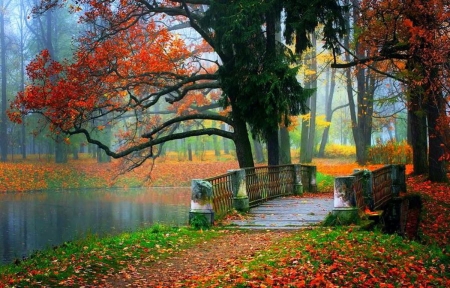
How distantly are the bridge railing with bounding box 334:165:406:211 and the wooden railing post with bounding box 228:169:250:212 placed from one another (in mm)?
3047

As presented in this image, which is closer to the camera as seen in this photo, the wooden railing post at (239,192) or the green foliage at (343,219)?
the green foliage at (343,219)

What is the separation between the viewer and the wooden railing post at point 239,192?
15398 mm

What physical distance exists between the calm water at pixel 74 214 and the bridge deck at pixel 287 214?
462 centimetres

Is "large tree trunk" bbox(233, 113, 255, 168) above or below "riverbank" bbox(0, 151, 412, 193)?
above

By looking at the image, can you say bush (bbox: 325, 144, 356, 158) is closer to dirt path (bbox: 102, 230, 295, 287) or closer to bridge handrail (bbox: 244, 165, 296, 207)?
bridge handrail (bbox: 244, 165, 296, 207)

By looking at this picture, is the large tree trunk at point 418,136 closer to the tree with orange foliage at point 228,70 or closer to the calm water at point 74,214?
the tree with orange foliage at point 228,70

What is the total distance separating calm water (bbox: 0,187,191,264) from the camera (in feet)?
60.2

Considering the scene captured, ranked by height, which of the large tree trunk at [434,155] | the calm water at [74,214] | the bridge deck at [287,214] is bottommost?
the calm water at [74,214]

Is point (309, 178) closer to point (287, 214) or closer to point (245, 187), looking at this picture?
point (245, 187)

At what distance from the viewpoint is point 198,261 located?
9.97 meters

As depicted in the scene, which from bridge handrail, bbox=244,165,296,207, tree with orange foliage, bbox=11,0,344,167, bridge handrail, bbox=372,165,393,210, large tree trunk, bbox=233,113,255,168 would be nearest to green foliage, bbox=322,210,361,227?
bridge handrail, bbox=372,165,393,210

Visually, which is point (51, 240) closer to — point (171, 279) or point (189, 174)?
point (171, 279)

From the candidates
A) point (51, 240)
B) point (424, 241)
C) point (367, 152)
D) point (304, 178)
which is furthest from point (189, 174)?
point (424, 241)

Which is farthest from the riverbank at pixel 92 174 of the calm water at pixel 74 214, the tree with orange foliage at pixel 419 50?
the tree with orange foliage at pixel 419 50
